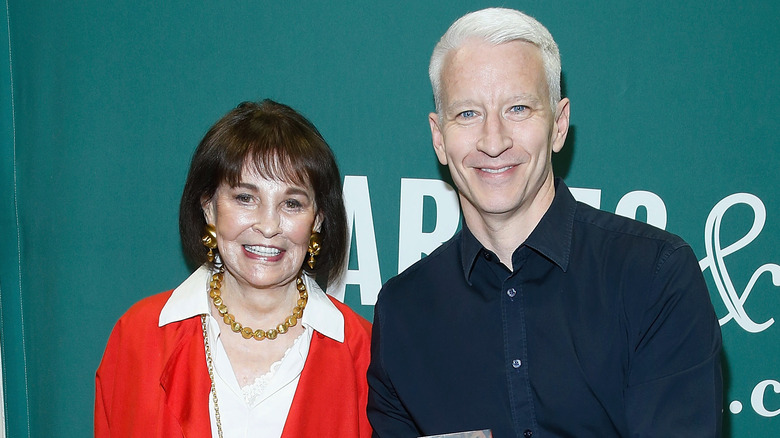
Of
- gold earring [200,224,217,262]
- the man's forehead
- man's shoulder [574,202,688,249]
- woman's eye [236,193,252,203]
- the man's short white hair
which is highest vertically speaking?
the man's short white hair

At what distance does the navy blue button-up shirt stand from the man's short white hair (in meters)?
0.28

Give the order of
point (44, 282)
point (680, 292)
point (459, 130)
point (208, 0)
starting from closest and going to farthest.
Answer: point (680, 292), point (459, 130), point (208, 0), point (44, 282)

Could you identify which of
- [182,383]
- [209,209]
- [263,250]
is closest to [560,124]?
[263,250]

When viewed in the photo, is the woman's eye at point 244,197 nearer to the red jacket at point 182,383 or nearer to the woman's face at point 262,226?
the woman's face at point 262,226

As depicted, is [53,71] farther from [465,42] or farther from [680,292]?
[680,292]

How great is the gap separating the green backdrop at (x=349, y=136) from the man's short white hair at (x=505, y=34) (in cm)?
53

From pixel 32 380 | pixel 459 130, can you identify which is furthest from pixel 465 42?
pixel 32 380

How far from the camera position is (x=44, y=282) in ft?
8.48

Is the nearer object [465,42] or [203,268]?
[465,42]

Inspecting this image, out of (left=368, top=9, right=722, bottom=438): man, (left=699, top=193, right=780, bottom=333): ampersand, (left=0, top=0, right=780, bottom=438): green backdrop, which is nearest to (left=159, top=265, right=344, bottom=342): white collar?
(left=368, top=9, right=722, bottom=438): man

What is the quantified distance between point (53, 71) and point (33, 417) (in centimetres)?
117

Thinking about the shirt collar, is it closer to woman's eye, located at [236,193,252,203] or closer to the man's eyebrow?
the man's eyebrow

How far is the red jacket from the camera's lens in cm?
198

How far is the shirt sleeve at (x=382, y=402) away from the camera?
6.53ft
